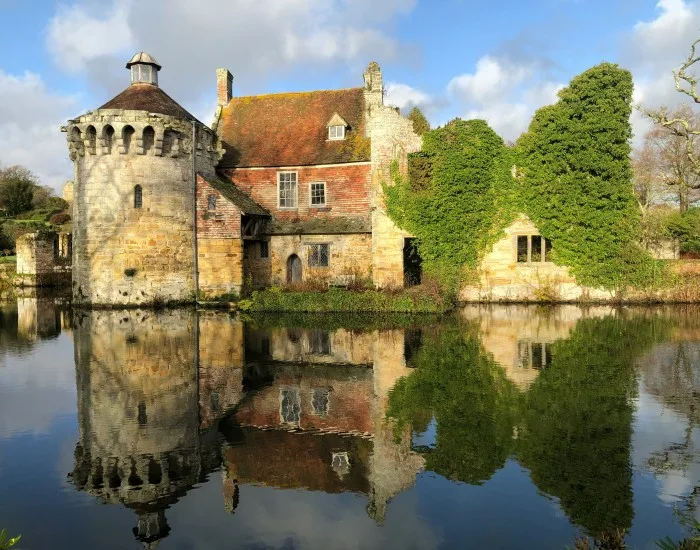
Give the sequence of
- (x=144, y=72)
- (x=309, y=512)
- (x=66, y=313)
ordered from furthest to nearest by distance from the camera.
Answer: (x=144, y=72) < (x=66, y=313) < (x=309, y=512)

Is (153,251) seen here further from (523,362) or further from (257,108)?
(523,362)

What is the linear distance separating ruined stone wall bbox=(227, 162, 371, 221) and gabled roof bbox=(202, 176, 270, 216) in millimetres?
550

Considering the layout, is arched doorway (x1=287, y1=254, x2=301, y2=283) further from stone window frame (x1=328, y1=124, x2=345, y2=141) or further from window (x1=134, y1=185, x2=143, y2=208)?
window (x1=134, y1=185, x2=143, y2=208)

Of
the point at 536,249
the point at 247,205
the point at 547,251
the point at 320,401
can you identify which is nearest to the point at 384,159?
the point at 247,205

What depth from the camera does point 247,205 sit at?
29.1 meters

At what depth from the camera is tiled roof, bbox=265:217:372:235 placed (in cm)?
2927

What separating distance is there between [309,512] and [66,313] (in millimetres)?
22394

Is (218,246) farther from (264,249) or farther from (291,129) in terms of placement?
(291,129)

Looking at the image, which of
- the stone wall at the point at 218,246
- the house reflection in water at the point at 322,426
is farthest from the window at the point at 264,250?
the house reflection in water at the point at 322,426

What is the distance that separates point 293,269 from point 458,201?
9.23 metres

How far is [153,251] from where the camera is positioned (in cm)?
2659

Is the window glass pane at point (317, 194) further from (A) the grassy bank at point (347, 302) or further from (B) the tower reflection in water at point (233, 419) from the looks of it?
(B) the tower reflection in water at point (233, 419)

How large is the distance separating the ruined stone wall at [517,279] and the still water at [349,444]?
11.1 meters

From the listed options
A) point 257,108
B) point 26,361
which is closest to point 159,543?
point 26,361
